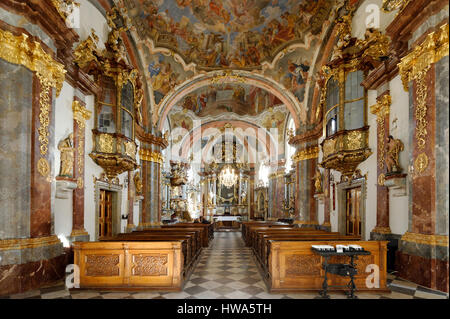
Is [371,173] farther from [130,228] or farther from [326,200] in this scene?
[130,228]

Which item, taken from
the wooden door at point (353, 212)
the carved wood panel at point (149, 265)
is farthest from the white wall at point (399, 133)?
the carved wood panel at point (149, 265)

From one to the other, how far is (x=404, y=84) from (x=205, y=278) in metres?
6.23

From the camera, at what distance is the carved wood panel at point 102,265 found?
5.83 meters

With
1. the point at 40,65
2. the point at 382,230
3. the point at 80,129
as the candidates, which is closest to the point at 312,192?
the point at 382,230

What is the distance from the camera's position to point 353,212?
9.79 meters

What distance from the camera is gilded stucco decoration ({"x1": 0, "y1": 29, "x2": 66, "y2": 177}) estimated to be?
17.9 feet

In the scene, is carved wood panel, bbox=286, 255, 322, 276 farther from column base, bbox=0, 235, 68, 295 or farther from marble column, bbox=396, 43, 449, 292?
column base, bbox=0, 235, 68, 295

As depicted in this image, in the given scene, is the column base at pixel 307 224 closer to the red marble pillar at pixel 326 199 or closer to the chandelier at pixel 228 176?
the red marble pillar at pixel 326 199

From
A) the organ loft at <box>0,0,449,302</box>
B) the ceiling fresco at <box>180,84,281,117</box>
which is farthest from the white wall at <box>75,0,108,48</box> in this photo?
the ceiling fresco at <box>180,84,281,117</box>

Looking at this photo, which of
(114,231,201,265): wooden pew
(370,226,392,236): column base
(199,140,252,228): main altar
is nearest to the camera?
(370,226,392,236): column base

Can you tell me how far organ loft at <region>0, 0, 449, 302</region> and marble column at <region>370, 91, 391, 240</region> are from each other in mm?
41

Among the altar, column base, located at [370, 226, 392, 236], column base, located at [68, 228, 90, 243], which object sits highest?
column base, located at [370, 226, 392, 236]

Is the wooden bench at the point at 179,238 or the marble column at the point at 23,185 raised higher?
the marble column at the point at 23,185

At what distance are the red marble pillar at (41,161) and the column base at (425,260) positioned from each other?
7.25 m
